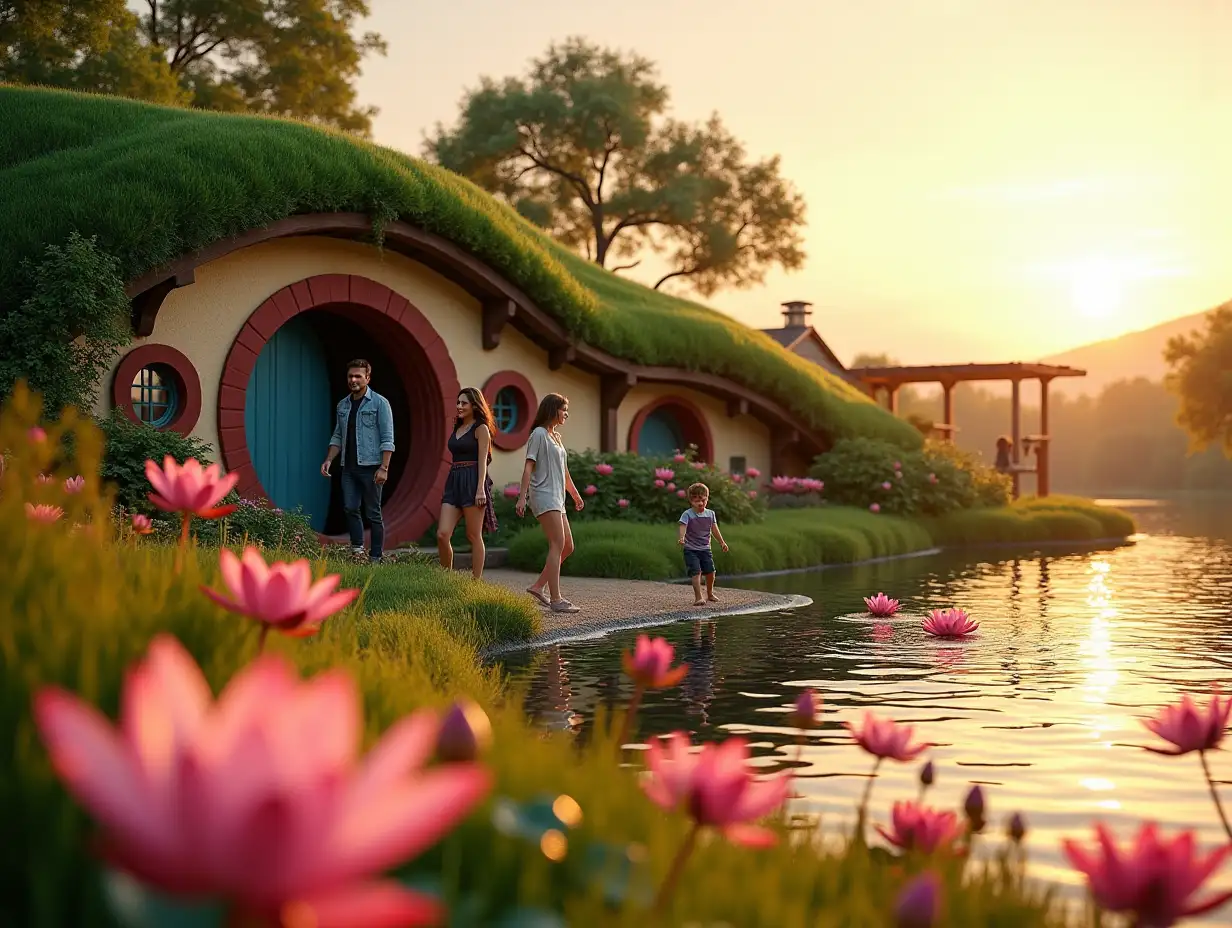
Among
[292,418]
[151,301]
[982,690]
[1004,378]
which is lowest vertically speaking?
[982,690]

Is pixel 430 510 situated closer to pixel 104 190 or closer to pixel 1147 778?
pixel 104 190

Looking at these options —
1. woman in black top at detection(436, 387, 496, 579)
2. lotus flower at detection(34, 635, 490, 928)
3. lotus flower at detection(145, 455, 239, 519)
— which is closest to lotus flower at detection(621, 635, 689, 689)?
Answer: lotus flower at detection(145, 455, 239, 519)

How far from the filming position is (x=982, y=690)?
28.1 feet

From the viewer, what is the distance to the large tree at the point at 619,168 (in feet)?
140

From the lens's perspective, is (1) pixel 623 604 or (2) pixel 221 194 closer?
(1) pixel 623 604

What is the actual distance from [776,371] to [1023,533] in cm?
638

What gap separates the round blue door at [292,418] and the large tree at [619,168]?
26.0m

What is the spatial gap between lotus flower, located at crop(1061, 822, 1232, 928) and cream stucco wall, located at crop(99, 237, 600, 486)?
44.2 feet

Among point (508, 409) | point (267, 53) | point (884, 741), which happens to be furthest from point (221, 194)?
point (267, 53)

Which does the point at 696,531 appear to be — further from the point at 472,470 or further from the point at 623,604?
the point at 472,470

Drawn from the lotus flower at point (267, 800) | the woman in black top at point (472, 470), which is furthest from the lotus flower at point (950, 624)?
the woman in black top at point (472, 470)

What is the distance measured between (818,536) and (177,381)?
9911 millimetres

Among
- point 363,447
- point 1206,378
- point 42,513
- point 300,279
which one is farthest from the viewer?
point 1206,378

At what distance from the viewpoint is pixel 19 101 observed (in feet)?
58.6
